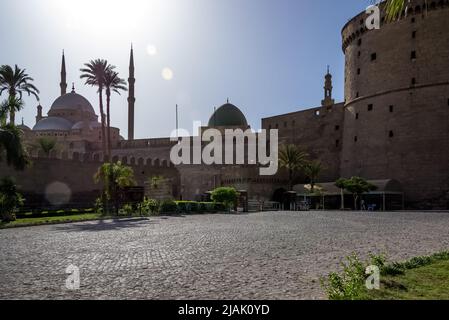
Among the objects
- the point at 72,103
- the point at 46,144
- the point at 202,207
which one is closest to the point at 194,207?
the point at 202,207

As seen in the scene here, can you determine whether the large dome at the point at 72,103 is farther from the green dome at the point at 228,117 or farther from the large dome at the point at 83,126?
the green dome at the point at 228,117

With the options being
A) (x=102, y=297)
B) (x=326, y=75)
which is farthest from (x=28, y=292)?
(x=326, y=75)

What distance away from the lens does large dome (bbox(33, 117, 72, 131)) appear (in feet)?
201

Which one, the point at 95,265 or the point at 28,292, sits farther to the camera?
the point at 95,265

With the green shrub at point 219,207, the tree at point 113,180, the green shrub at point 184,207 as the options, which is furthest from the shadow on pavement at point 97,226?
the green shrub at point 219,207

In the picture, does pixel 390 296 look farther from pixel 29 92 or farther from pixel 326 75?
pixel 326 75

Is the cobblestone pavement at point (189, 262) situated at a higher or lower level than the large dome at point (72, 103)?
lower

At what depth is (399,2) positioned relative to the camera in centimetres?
755

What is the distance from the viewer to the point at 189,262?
8016 mm

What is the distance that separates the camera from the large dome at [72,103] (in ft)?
217

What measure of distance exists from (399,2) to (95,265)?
23.8 ft

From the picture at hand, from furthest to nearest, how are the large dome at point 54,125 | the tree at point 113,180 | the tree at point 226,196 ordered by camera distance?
the large dome at point 54,125, the tree at point 226,196, the tree at point 113,180

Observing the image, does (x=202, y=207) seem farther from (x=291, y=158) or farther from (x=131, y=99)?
(x=131, y=99)

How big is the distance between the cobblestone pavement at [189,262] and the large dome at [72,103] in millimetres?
56941
